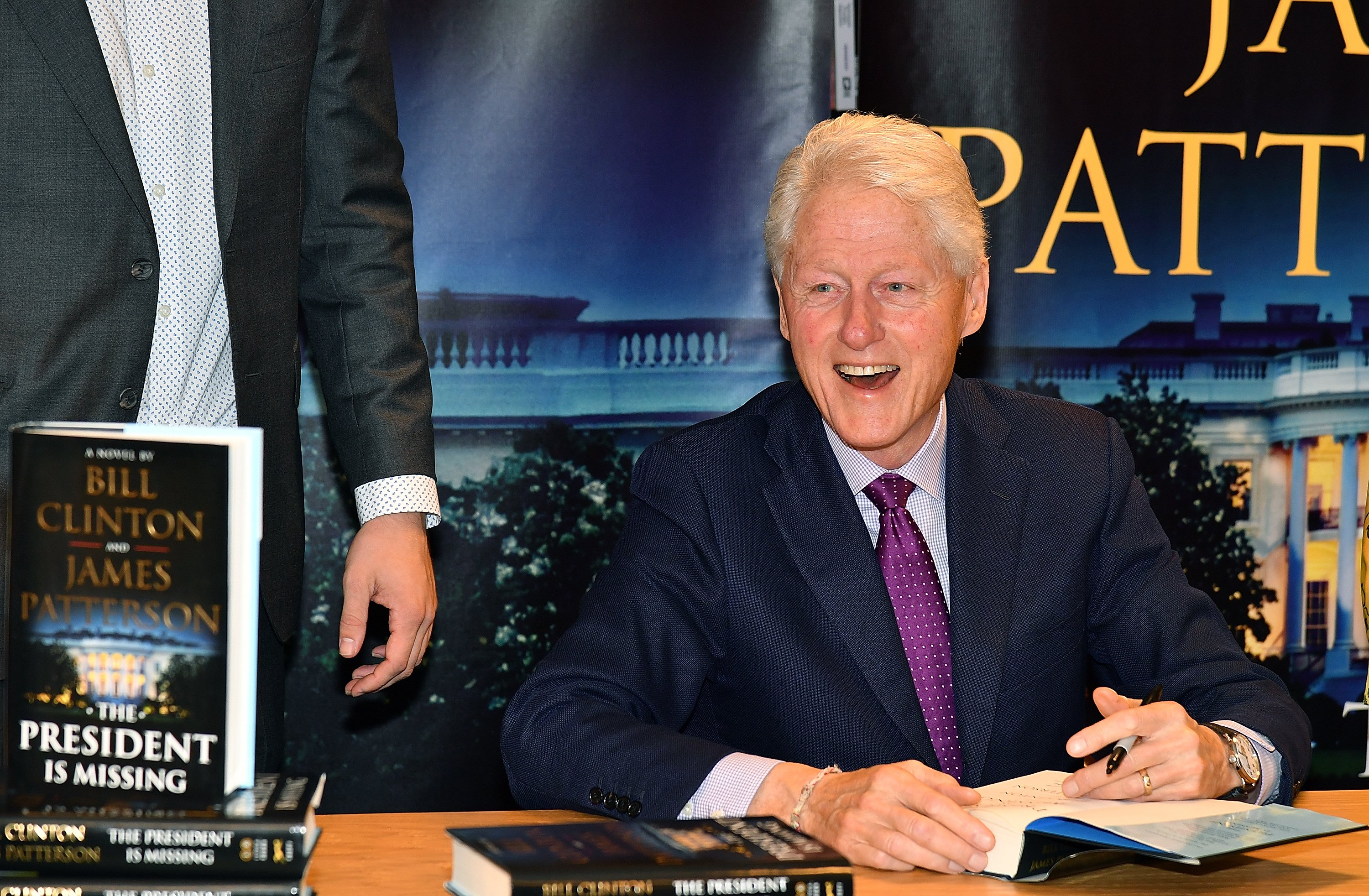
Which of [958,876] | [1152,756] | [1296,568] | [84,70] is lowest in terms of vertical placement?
[958,876]

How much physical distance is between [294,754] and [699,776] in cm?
190

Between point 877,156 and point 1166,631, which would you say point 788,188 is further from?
point 1166,631

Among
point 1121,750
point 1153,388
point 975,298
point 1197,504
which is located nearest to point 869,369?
point 975,298

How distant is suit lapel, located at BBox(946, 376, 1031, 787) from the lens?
192 cm

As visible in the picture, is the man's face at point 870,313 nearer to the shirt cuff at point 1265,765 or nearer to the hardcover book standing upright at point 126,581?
the shirt cuff at point 1265,765

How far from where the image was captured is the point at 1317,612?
3342 mm

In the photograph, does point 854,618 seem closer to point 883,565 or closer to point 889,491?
point 883,565

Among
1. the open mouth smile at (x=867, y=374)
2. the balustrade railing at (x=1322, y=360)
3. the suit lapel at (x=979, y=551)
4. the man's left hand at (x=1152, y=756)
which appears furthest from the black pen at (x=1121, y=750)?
the balustrade railing at (x=1322, y=360)

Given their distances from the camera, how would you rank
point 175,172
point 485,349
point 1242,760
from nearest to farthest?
point 1242,760 → point 175,172 → point 485,349

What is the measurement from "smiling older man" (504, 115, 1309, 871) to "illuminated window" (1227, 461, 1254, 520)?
1295 mm

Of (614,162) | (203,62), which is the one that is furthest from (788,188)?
(614,162)

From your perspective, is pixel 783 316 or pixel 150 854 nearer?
pixel 150 854

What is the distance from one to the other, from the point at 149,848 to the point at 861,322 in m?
1.25

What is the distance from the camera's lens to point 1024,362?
329cm
